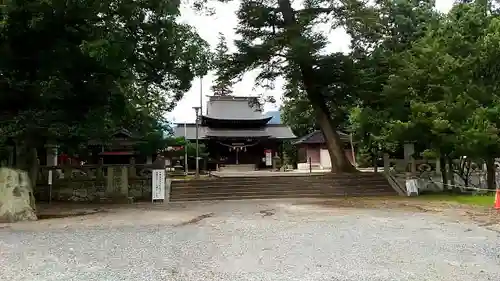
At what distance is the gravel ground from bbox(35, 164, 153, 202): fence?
5347 millimetres

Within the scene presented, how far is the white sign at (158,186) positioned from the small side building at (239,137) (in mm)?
19443

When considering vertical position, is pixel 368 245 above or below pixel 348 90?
below

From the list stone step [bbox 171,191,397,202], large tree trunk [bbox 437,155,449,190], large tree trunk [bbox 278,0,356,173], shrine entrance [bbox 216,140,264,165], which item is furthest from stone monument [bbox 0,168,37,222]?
shrine entrance [bbox 216,140,264,165]

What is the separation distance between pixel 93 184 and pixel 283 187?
25.1 feet

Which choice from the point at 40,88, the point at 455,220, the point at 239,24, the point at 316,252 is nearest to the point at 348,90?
the point at 239,24

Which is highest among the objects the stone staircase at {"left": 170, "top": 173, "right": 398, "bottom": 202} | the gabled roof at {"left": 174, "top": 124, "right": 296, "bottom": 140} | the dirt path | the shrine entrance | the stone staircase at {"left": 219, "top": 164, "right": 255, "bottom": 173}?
the gabled roof at {"left": 174, "top": 124, "right": 296, "bottom": 140}

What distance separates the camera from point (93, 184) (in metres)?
17.1

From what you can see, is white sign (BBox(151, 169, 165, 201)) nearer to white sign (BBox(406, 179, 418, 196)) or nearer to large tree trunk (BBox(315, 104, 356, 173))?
large tree trunk (BBox(315, 104, 356, 173))

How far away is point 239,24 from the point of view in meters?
21.8

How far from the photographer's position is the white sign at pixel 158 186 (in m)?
16.6

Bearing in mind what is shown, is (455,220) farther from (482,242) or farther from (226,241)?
(226,241)

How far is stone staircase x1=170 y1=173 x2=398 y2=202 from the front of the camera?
17.9 m

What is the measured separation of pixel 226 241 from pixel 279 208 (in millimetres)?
5969

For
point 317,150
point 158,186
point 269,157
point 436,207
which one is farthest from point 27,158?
point 317,150
